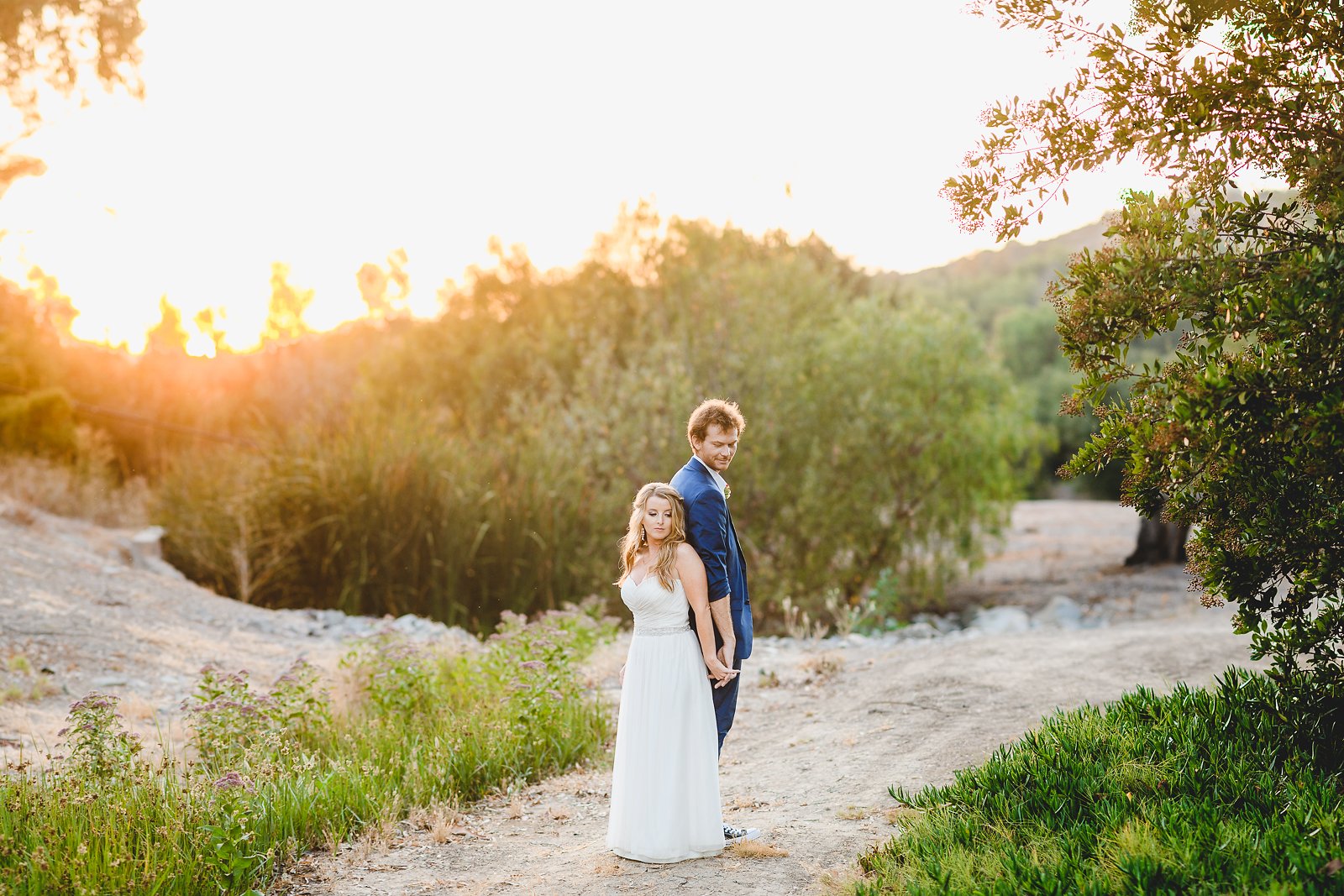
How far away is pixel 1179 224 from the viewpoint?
14.0 feet

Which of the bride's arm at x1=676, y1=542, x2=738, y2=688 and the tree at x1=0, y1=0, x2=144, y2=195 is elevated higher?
the tree at x1=0, y1=0, x2=144, y2=195

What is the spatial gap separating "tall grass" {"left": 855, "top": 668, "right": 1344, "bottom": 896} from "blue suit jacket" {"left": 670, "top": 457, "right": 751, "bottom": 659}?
121 cm

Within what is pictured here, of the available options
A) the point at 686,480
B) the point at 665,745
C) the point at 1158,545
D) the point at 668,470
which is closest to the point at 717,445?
the point at 686,480

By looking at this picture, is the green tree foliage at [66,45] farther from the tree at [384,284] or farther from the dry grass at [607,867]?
the dry grass at [607,867]

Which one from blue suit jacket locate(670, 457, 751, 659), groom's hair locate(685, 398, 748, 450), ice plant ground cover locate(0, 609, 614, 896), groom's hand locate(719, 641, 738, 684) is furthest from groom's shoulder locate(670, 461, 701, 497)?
ice plant ground cover locate(0, 609, 614, 896)

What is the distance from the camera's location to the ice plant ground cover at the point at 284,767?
4.34 meters

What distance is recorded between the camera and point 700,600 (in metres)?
4.88

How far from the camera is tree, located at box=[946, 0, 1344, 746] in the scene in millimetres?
3934

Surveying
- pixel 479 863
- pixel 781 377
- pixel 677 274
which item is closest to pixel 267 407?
pixel 677 274

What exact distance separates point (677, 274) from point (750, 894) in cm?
1250

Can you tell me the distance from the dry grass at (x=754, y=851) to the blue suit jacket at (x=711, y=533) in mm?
840

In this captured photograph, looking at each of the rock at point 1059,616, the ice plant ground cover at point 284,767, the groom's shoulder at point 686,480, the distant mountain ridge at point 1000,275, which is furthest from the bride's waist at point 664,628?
the distant mountain ridge at point 1000,275

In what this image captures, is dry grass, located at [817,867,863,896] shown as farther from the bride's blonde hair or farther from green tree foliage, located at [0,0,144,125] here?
green tree foliage, located at [0,0,144,125]

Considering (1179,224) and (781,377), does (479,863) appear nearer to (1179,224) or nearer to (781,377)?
(1179,224)
